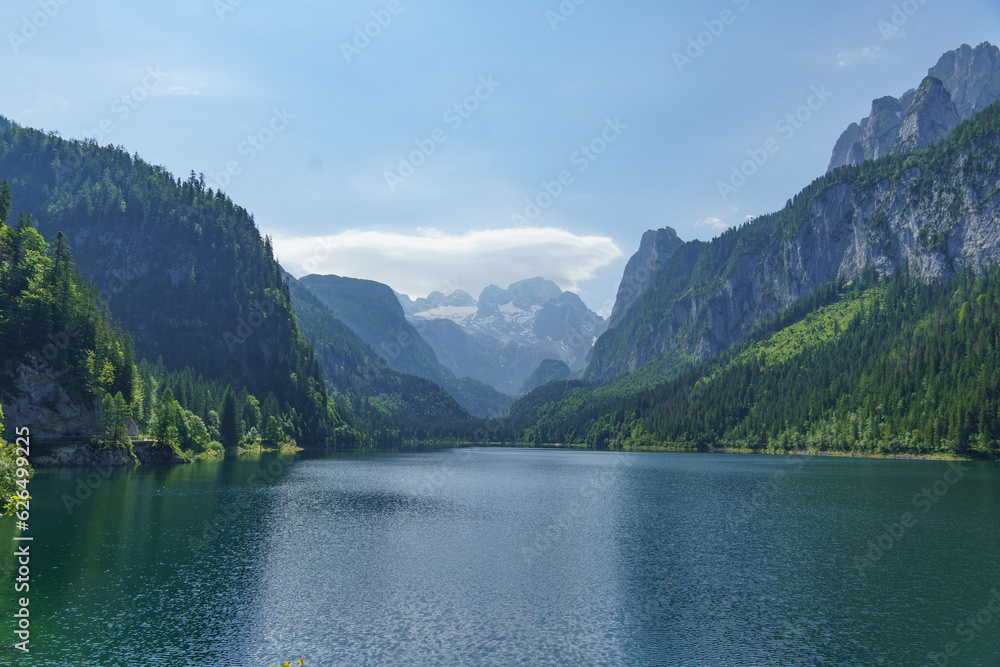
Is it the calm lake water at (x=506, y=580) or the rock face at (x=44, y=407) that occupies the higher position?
the rock face at (x=44, y=407)

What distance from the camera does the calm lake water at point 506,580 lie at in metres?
36.2

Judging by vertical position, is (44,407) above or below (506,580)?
above

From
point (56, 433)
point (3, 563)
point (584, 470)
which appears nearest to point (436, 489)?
point (584, 470)

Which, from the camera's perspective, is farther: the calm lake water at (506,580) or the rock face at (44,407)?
the rock face at (44,407)

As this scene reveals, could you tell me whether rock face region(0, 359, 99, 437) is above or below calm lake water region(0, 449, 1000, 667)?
above

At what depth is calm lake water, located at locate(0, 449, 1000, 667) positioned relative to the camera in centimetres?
3619

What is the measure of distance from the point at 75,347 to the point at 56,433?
67.9ft

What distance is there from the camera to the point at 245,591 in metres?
47.0

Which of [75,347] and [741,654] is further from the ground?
[75,347]

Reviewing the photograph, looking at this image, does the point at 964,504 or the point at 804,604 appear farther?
the point at 964,504

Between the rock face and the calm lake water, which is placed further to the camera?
the rock face

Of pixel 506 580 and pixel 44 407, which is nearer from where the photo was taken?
pixel 506 580

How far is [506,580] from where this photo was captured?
51.3 metres

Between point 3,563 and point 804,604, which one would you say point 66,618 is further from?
point 804,604
